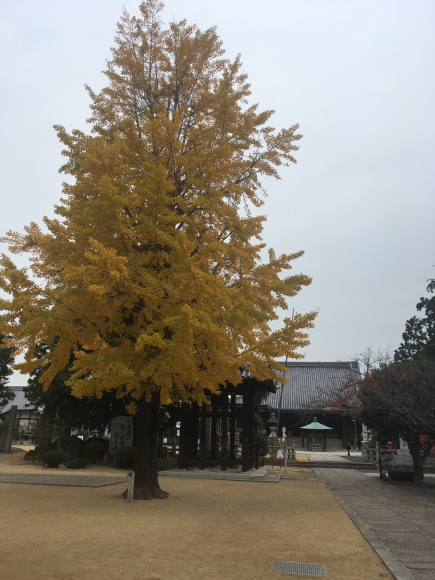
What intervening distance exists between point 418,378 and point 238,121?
29.3ft

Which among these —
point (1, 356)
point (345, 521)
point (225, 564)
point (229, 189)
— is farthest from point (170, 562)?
point (1, 356)

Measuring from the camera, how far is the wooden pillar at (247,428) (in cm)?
1600

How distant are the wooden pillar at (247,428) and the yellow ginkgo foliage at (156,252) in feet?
21.6

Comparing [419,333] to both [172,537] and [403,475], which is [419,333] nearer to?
[403,475]

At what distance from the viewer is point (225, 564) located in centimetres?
510

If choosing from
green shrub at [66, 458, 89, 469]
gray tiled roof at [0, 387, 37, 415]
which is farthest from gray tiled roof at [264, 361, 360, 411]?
gray tiled roof at [0, 387, 37, 415]

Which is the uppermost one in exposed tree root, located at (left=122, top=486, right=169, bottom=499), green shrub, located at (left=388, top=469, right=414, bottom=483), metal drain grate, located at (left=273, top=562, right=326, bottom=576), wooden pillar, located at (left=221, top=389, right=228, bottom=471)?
wooden pillar, located at (left=221, top=389, right=228, bottom=471)

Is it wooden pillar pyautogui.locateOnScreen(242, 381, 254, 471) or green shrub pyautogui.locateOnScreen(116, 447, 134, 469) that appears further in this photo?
green shrub pyautogui.locateOnScreen(116, 447, 134, 469)

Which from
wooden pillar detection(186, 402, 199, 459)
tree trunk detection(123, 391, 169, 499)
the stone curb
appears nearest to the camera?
the stone curb

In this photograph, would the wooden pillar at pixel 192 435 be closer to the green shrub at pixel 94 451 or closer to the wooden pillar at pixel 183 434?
the wooden pillar at pixel 183 434

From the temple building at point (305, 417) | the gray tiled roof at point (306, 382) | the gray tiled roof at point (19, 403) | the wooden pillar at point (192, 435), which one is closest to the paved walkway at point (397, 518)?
the wooden pillar at point (192, 435)

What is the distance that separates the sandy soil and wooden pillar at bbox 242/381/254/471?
5.24m

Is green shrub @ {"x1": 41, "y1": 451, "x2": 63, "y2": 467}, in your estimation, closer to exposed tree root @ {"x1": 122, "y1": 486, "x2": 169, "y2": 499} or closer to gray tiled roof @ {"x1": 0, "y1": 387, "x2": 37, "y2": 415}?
exposed tree root @ {"x1": 122, "y1": 486, "x2": 169, "y2": 499}

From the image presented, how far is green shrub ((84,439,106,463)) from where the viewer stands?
19.1 m
